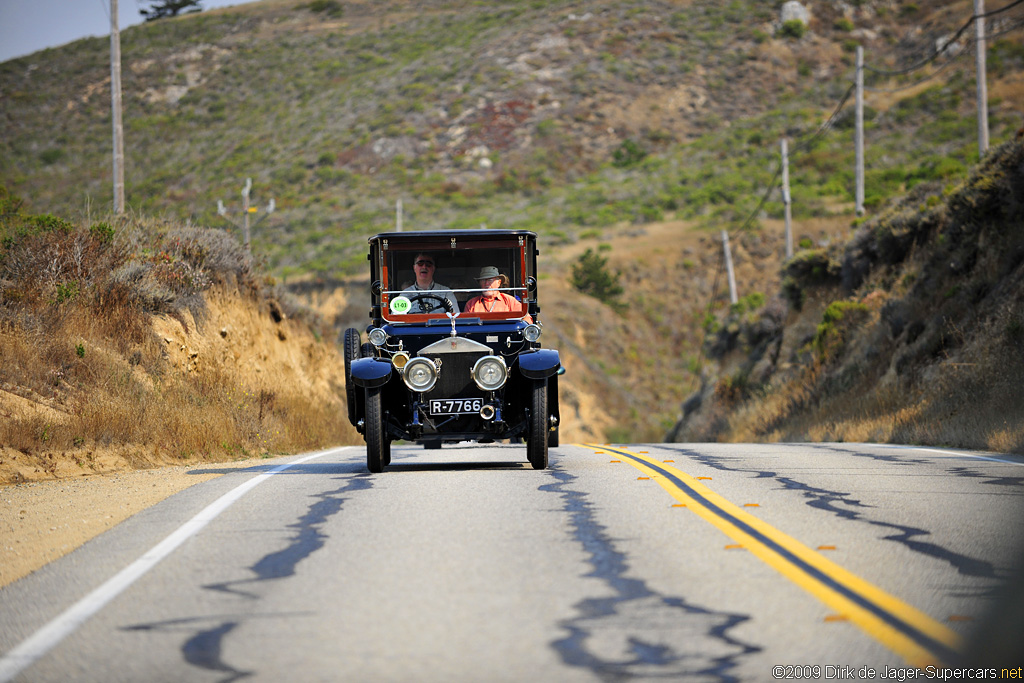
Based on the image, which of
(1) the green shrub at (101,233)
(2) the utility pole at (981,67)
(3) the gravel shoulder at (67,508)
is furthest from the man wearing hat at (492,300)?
(2) the utility pole at (981,67)

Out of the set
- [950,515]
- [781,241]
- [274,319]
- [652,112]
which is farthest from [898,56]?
Answer: [950,515]

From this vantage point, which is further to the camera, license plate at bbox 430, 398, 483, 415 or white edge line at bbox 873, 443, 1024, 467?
white edge line at bbox 873, 443, 1024, 467

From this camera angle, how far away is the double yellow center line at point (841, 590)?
4.57 meters

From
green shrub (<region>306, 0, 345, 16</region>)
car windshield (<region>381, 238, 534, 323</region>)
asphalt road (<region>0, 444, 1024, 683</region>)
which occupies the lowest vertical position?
asphalt road (<region>0, 444, 1024, 683</region>)

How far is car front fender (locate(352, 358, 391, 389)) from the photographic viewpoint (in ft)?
35.7

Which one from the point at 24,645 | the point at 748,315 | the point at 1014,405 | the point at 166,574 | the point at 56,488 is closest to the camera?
the point at 24,645

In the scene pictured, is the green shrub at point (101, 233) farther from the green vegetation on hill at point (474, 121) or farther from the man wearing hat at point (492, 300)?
the green vegetation on hill at point (474, 121)

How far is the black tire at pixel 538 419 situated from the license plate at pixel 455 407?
594mm

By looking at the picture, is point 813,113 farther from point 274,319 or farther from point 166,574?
point 166,574

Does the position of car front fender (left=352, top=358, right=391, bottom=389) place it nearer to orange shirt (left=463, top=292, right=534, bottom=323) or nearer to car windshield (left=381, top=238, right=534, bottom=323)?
car windshield (left=381, top=238, right=534, bottom=323)

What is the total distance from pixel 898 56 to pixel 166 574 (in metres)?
84.9

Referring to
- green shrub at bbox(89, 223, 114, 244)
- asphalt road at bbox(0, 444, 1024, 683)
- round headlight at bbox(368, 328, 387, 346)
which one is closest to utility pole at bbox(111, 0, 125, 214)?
green shrub at bbox(89, 223, 114, 244)

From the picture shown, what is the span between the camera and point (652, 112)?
7756 centimetres

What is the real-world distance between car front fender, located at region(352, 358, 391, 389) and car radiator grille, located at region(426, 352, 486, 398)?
60 centimetres
